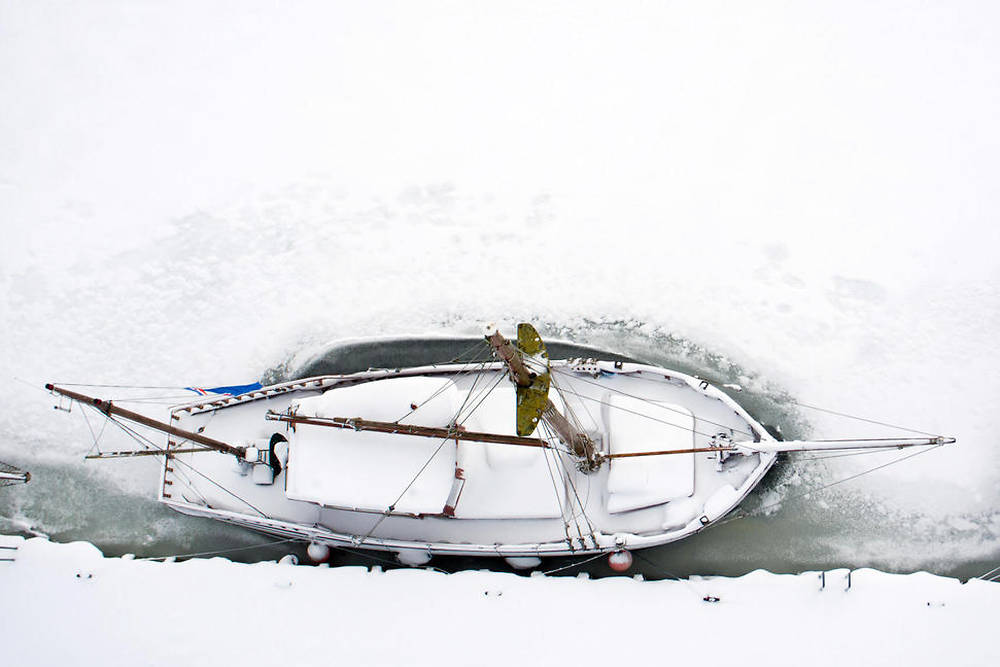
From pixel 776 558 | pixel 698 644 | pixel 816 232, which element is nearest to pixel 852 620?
pixel 776 558

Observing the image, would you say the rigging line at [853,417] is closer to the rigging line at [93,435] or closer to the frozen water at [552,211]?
the frozen water at [552,211]

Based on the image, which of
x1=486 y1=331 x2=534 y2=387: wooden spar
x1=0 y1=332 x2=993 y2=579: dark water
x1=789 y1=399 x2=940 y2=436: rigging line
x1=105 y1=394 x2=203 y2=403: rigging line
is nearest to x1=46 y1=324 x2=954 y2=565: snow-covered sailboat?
x1=486 y1=331 x2=534 y2=387: wooden spar

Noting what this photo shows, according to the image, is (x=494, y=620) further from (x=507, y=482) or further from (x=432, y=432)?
(x=432, y=432)

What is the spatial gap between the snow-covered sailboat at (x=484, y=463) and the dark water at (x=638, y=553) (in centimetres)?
81

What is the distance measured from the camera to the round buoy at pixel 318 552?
26.2 feet

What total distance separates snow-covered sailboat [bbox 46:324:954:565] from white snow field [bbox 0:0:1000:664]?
703mm

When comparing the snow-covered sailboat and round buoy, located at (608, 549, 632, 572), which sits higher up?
the snow-covered sailboat

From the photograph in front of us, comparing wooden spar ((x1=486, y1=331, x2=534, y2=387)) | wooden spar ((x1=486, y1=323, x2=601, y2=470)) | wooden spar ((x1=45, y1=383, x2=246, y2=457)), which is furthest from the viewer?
wooden spar ((x1=45, y1=383, x2=246, y2=457))

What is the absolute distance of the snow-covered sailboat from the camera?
697 centimetres

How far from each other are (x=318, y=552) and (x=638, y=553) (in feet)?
13.5

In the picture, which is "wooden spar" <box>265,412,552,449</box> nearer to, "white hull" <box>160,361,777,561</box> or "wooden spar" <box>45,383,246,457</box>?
"white hull" <box>160,361,777,561</box>

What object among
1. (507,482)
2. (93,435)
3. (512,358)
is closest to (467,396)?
(507,482)

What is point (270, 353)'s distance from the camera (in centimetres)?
922

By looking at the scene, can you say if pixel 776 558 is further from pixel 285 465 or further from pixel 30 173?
pixel 30 173
